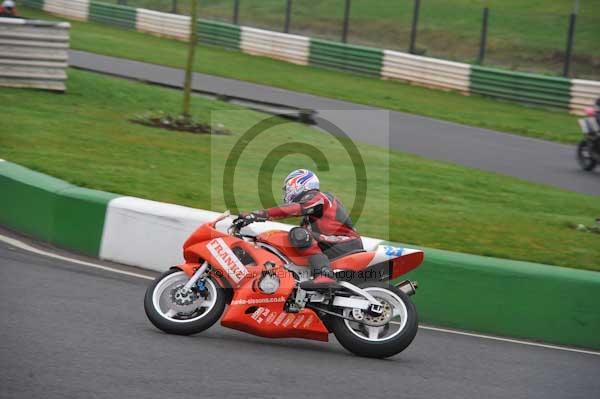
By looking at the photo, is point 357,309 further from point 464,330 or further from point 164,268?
point 164,268

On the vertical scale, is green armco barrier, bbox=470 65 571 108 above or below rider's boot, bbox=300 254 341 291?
above

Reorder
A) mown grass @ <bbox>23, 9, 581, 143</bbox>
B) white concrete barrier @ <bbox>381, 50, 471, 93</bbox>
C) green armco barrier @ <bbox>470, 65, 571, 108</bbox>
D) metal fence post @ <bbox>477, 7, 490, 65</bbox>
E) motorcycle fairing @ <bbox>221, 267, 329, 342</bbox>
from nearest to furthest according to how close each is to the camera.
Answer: motorcycle fairing @ <bbox>221, 267, 329, 342</bbox> < mown grass @ <bbox>23, 9, 581, 143</bbox> < green armco barrier @ <bbox>470, 65, 571, 108</bbox> < white concrete barrier @ <bbox>381, 50, 471, 93</bbox> < metal fence post @ <bbox>477, 7, 490, 65</bbox>

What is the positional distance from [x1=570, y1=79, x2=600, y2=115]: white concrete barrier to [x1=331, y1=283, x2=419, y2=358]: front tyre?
61.1 feet

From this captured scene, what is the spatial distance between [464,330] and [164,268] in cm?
305

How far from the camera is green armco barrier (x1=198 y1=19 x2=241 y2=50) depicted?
3139 centimetres

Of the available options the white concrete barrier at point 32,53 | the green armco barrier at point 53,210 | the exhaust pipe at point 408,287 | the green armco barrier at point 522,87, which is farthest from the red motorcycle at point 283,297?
the green armco barrier at point 522,87

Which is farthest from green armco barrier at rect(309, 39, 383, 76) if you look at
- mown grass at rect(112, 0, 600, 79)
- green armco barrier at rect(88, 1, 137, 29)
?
green armco barrier at rect(88, 1, 137, 29)

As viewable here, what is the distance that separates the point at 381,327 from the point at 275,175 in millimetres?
6780

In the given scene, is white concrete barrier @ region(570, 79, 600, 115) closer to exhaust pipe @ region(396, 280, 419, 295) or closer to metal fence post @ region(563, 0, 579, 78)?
metal fence post @ region(563, 0, 579, 78)

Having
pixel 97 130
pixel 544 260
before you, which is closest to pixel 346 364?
pixel 544 260

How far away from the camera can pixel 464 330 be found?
900 centimetres

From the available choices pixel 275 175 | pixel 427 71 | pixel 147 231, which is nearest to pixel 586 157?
pixel 275 175

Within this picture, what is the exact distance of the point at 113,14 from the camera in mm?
34812

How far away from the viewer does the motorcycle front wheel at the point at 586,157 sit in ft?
61.5
